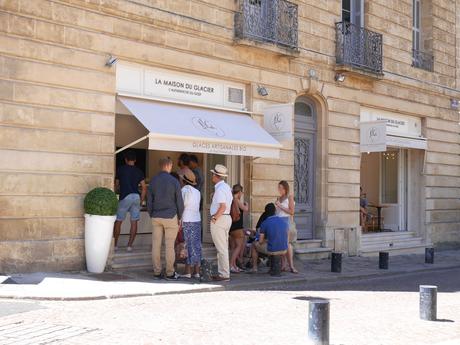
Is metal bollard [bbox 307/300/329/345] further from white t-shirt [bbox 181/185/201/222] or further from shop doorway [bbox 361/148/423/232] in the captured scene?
shop doorway [bbox 361/148/423/232]

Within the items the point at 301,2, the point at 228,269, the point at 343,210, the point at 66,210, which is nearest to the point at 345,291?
the point at 228,269

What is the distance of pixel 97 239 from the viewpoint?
1146cm

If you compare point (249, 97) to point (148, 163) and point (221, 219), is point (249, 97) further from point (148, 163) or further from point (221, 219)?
point (221, 219)

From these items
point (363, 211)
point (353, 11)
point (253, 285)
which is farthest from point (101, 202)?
point (353, 11)

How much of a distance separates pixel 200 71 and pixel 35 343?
8.13m

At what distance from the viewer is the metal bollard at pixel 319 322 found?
6.75m

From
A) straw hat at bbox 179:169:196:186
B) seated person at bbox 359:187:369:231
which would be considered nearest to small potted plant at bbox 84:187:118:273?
straw hat at bbox 179:169:196:186

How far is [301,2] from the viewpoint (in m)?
16.2

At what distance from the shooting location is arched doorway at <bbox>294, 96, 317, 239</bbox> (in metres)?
16.6

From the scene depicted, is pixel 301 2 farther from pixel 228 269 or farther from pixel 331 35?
pixel 228 269

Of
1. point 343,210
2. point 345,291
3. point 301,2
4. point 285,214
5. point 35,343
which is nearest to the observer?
point 35,343

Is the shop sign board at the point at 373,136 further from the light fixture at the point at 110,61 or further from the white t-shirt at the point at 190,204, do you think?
the light fixture at the point at 110,61

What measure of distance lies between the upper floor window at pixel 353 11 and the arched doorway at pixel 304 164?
2.95 m

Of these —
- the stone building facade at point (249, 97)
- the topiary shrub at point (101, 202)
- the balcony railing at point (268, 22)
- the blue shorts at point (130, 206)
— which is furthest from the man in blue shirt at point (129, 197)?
the balcony railing at point (268, 22)
